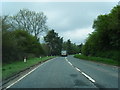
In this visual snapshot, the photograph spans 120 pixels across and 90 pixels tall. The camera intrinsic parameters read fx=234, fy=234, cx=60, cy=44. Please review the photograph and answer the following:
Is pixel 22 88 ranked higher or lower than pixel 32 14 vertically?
lower

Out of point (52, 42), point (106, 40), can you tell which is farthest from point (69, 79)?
point (52, 42)

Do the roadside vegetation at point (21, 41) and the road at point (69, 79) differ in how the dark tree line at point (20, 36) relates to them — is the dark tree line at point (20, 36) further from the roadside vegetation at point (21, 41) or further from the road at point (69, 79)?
the road at point (69, 79)

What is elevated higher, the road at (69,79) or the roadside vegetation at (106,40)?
the roadside vegetation at (106,40)

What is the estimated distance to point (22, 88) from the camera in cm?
1064

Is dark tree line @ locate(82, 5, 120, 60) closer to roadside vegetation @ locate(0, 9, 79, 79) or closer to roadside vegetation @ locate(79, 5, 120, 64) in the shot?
roadside vegetation @ locate(79, 5, 120, 64)

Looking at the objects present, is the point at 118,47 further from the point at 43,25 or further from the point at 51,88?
the point at 43,25

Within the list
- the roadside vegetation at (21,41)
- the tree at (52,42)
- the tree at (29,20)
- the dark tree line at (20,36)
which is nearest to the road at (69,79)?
the roadside vegetation at (21,41)

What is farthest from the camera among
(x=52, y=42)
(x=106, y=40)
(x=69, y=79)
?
(x=52, y=42)

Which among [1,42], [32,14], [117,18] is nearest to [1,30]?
[1,42]

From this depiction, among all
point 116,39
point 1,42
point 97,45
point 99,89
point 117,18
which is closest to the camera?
point 99,89

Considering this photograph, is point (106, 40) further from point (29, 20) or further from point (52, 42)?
point (52, 42)

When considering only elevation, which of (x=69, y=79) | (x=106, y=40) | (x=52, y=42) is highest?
(x=52, y=42)

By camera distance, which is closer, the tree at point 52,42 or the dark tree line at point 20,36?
the dark tree line at point 20,36

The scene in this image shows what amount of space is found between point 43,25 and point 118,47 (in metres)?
41.7
